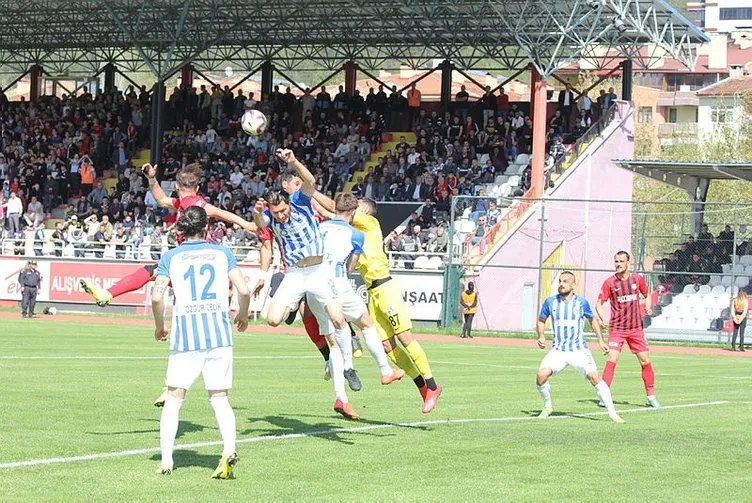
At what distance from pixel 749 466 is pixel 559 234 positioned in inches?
1060

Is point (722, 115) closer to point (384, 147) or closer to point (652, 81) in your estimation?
point (652, 81)

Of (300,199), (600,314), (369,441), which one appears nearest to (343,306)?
(300,199)

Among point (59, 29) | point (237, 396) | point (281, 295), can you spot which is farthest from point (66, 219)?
point (281, 295)

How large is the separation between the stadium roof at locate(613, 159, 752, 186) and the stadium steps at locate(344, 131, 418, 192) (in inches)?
372

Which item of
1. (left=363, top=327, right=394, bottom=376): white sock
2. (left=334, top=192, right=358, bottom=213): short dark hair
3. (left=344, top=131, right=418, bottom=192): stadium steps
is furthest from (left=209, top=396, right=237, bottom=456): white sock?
(left=344, top=131, right=418, bottom=192): stadium steps

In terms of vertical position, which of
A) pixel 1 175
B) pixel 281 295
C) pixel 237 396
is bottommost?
pixel 237 396

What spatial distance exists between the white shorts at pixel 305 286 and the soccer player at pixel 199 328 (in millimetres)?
2825

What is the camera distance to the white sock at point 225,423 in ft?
32.1

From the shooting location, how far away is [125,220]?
144ft

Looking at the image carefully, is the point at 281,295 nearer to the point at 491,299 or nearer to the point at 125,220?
the point at 491,299

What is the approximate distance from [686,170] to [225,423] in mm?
35319

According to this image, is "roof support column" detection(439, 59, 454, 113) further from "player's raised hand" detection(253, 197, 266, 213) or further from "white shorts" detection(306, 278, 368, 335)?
"player's raised hand" detection(253, 197, 266, 213)

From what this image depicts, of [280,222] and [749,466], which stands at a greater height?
[280,222]

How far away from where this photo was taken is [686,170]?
43156 mm
